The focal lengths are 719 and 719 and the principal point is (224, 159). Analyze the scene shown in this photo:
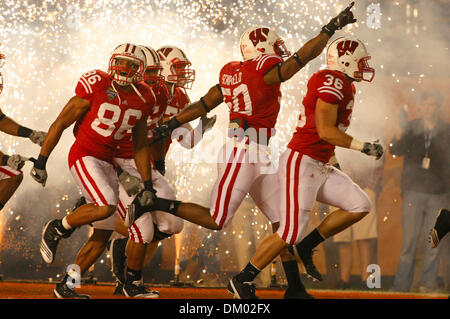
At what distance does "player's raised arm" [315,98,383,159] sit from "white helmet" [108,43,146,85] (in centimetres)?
99

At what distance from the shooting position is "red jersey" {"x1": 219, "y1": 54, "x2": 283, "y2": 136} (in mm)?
3900

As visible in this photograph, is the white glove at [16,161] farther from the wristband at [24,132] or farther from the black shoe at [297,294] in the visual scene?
the black shoe at [297,294]

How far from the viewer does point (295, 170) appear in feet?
12.4

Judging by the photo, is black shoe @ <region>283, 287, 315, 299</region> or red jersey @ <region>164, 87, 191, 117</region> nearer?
black shoe @ <region>283, 287, 315, 299</region>

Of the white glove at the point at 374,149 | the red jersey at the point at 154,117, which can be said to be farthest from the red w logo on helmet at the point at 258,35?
the white glove at the point at 374,149

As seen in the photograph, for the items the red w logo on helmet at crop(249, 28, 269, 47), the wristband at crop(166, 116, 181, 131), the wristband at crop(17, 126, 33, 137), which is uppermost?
the red w logo on helmet at crop(249, 28, 269, 47)

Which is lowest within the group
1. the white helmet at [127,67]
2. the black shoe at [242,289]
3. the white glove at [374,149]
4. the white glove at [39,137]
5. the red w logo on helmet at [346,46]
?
the black shoe at [242,289]

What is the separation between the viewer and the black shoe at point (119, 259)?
4.28m

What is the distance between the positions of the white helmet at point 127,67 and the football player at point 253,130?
1.55ft

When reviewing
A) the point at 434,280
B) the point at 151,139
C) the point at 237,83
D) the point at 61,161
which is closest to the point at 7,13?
the point at 61,161

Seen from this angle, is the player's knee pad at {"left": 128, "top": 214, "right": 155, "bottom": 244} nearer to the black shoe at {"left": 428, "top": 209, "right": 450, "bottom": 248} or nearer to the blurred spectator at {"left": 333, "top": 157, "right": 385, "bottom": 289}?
the black shoe at {"left": 428, "top": 209, "right": 450, "bottom": 248}

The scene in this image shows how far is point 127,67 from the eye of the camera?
386 cm

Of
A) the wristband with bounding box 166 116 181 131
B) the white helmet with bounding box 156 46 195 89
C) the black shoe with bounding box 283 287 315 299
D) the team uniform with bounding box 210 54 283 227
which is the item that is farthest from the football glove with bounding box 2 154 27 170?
the black shoe with bounding box 283 287 315 299

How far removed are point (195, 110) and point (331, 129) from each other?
2.91 ft
